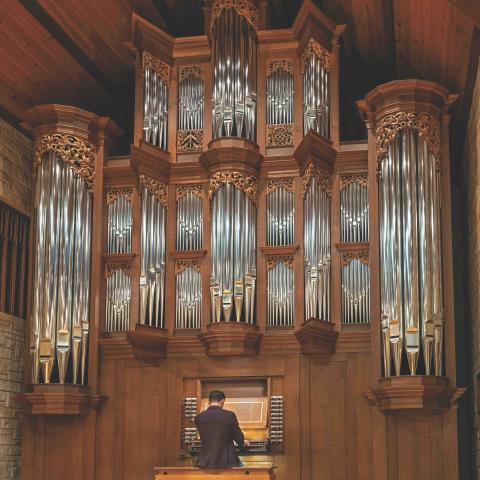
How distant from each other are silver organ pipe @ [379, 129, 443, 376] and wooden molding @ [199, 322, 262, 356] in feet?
4.94

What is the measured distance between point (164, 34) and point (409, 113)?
10.6 feet

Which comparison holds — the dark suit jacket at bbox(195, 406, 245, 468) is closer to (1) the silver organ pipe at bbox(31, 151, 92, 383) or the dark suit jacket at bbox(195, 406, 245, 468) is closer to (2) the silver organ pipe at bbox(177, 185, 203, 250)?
(1) the silver organ pipe at bbox(31, 151, 92, 383)

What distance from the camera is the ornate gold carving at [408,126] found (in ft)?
36.6

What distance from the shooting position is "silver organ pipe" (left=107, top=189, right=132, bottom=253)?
1190cm

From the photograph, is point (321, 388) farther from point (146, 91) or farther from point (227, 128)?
point (146, 91)

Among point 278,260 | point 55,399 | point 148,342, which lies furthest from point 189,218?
point 55,399

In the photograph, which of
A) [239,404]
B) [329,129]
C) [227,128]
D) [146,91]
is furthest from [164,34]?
[239,404]

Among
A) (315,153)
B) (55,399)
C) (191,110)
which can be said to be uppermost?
(191,110)

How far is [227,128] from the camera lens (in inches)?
463

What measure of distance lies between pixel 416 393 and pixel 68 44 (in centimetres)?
571

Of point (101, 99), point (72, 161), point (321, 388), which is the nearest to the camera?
point (321, 388)

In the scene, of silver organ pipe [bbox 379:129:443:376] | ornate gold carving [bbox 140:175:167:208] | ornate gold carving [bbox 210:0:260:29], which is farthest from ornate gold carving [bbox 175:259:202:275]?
ornate gold carving [bbox 210:0:260:29]

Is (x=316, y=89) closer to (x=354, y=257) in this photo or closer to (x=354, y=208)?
(x=354, y=208)

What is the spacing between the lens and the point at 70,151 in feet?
39.2
